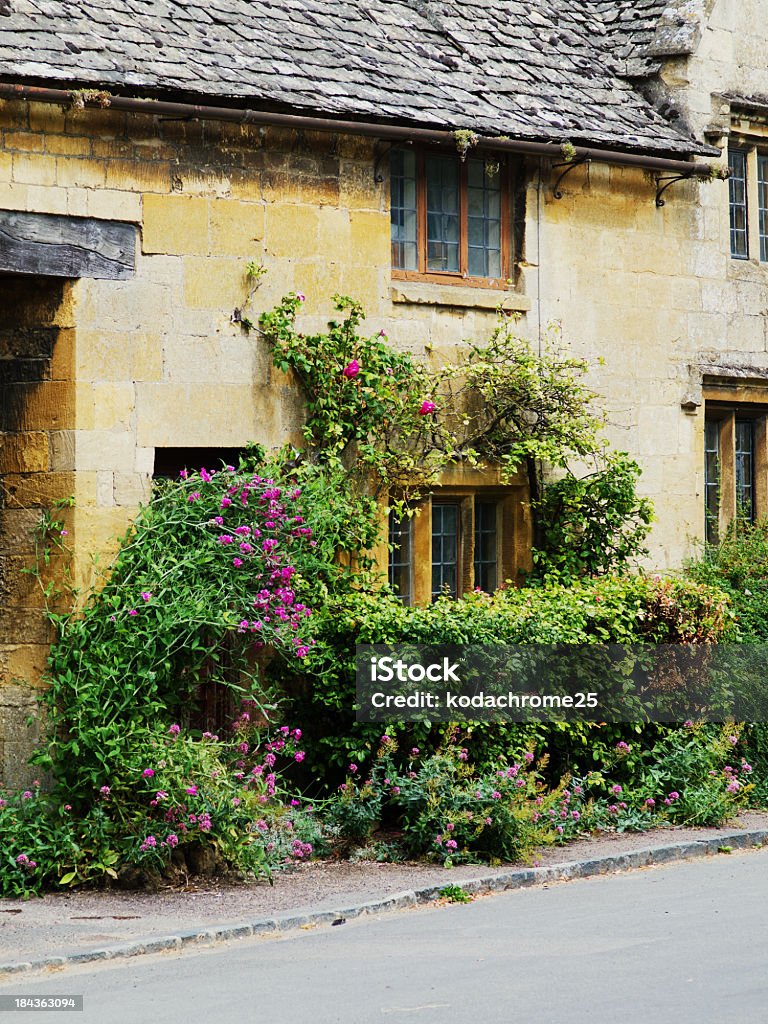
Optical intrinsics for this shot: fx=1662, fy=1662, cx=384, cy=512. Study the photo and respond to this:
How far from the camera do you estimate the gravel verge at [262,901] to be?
8.52 metres

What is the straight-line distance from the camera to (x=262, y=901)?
377 inches

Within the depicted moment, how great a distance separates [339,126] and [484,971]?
6.38 metres

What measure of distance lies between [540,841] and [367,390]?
3.56 meters

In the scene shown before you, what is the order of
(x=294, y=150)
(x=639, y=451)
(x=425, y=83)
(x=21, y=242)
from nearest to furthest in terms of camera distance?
(x=21, y=242)
(x=294, y=150)
(x=425, y=83)
(x=639, y=451)

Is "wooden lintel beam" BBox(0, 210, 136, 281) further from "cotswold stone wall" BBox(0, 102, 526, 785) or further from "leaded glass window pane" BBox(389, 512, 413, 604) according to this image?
"leaded glass window pane" BBox(389, 512, 413, 604)

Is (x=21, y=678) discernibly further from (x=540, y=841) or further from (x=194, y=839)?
(x=540, y=841)

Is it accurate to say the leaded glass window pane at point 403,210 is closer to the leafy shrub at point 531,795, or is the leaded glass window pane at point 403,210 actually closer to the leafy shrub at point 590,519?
the leafy shrub at point 590,519

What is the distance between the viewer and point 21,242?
420 inches

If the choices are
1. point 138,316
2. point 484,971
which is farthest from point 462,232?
point 484,971

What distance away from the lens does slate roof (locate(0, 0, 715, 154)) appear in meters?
11.0

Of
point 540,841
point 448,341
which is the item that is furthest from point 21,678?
point 448,341

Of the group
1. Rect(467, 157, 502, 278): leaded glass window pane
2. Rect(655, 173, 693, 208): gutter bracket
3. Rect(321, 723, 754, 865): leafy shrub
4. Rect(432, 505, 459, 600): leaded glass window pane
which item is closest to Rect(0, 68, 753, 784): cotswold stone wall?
Rect(467, 157, 502, 278): leaded glass window pane

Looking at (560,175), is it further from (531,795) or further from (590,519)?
(531,795)

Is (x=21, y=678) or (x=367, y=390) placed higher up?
(x=367, y=390)
